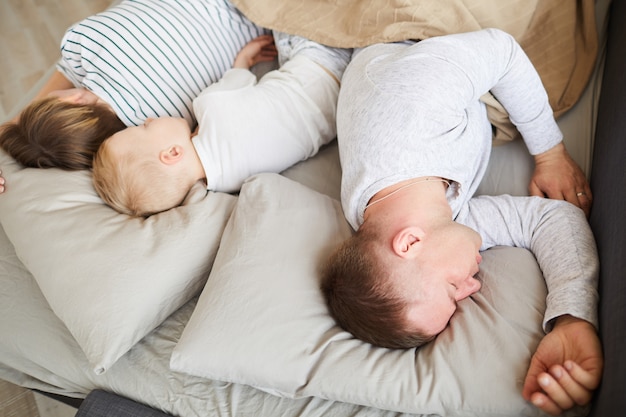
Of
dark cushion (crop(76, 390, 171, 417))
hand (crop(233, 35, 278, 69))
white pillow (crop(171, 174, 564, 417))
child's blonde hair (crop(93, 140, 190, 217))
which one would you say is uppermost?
hand (crop(233, 35, 278, 69))

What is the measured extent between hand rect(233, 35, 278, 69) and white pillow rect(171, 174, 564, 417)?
0.59 meters

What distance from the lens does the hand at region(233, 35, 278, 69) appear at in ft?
4.74

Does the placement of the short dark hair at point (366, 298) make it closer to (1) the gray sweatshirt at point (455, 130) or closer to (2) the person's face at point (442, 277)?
(2) the person's face at point (442, 277)

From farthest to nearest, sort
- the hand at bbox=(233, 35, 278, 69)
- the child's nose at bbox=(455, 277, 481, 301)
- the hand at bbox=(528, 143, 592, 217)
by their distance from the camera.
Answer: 1. the hand at bbox=(233, 35, 278, 69)
2. the hand at bbox=(528, 143, 592, 217)
3. the child's nose at bbox=(455, 277, 481, 301)

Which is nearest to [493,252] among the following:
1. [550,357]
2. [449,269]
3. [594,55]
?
[449,269]

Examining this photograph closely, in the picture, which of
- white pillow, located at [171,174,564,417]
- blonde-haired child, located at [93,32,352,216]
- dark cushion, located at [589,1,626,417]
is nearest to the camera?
dark cushion, located at [589,1,626,417]

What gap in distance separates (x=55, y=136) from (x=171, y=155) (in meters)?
0.27

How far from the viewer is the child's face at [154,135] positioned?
117 centimetres

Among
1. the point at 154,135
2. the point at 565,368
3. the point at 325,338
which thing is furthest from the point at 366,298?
the point at 154,135

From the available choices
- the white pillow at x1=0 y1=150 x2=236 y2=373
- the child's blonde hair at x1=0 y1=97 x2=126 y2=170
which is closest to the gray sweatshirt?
the white pillow at x1=0 y1=150 x2=236 y2=373

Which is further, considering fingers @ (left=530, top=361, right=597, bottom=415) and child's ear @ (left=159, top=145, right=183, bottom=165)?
child's ear @ (left=159, top=145, right=183, bottom=165)

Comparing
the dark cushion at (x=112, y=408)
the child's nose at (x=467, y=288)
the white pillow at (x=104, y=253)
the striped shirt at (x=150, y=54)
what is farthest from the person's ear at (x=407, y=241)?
the striped shirt at (x=150, y=54)

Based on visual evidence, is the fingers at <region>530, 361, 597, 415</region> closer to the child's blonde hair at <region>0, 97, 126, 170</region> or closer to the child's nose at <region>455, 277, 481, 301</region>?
the child's nose at <region>455, 277, 481, 301</region>

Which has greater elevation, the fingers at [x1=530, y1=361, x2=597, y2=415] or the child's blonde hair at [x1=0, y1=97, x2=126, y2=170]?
the child's blonde hair at [x1=0, y1=97, x2=126, y2=170]
